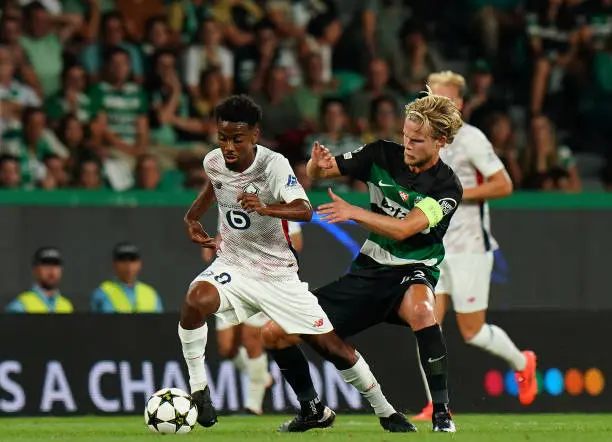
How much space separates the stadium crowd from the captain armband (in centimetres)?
481

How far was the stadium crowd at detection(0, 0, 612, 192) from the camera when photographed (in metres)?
14.1

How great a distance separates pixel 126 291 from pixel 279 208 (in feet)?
15.6

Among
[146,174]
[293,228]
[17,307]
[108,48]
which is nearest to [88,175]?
[146,174]

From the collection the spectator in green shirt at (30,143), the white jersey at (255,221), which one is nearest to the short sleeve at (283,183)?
the white jersey at (255,221)

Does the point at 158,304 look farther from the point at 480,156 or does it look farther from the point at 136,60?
the point at 480,156

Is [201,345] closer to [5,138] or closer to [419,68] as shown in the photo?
[5,138]

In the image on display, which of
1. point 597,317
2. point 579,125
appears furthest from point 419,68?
point 597,317

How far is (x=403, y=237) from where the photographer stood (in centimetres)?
855

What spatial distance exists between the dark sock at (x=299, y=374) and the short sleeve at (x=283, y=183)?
949 millimetres

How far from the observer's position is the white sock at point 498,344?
429 inches

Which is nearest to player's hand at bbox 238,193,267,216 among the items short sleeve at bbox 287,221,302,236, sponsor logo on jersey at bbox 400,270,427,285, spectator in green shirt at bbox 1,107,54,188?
sponsor logo on jersey at bbox 400,270,427,285

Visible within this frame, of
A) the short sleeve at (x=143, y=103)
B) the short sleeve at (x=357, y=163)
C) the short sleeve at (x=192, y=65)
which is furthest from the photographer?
the short sleeve at (x=192, y=65)

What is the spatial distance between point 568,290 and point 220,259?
17.5 feet

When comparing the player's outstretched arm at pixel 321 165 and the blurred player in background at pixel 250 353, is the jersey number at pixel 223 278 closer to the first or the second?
the player's outstretched arm at pixel 321 165
